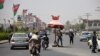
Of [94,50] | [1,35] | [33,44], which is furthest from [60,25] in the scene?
[1,35]

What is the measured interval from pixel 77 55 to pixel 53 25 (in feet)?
35.8

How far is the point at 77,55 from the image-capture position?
23125 mm

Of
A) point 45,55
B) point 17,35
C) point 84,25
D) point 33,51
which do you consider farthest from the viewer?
point 84,25

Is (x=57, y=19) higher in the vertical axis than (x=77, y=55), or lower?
higher

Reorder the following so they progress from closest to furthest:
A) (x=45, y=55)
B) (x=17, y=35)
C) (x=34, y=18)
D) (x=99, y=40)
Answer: (x=45, y=55), (x=99, y=40), (x=17, y=35), (x=34, y=18)

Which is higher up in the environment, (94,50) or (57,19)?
Answer: (57,19)

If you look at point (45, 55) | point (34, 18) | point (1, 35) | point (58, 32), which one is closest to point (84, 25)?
point (34, 18)

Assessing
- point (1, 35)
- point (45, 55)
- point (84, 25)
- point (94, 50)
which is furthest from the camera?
point (84, 25)

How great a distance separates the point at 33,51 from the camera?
16.6 m

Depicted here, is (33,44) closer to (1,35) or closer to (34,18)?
(1,35)

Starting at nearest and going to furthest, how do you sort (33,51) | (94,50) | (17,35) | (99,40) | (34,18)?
1. (33,51)
2. (94,50)
3. (99,40)
4. (17,35)
5. (34,18)

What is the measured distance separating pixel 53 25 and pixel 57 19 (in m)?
0.79

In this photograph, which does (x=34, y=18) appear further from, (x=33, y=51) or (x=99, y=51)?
(x=33, y=51)

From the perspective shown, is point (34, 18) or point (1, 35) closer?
point (1, 35)
